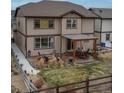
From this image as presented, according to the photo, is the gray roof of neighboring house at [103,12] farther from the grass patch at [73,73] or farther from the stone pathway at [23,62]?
the stone pathway at [23,62]

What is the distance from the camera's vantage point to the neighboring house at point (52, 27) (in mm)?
2119

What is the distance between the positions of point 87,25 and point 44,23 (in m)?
0.40

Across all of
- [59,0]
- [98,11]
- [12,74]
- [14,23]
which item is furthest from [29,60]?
[98,11]

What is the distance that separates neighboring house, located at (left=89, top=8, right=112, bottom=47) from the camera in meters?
2.28

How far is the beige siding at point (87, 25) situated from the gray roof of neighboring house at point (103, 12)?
117mm

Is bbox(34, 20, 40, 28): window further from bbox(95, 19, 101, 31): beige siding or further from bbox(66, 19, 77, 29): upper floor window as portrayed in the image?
bbox(95, 19, 101, 31): beige siding

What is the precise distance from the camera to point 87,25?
2.22 m

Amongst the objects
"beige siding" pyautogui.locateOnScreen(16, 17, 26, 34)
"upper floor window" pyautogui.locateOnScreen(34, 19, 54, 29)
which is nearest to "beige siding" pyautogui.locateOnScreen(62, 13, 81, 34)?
"upper floor window" pyautogui.locateOnScreen(34, 19, 54, 29)

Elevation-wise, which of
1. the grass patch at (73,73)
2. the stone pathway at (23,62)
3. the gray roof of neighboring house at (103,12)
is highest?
the gray roof of neighboring house at (103,12)

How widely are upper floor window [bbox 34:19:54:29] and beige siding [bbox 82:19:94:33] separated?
293 mm

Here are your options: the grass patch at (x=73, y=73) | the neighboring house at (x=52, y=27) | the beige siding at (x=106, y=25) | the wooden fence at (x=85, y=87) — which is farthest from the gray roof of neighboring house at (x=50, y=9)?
the wooden fence at (x=85, y=87)

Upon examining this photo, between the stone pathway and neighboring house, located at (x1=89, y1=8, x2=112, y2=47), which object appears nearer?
the stone pathway
